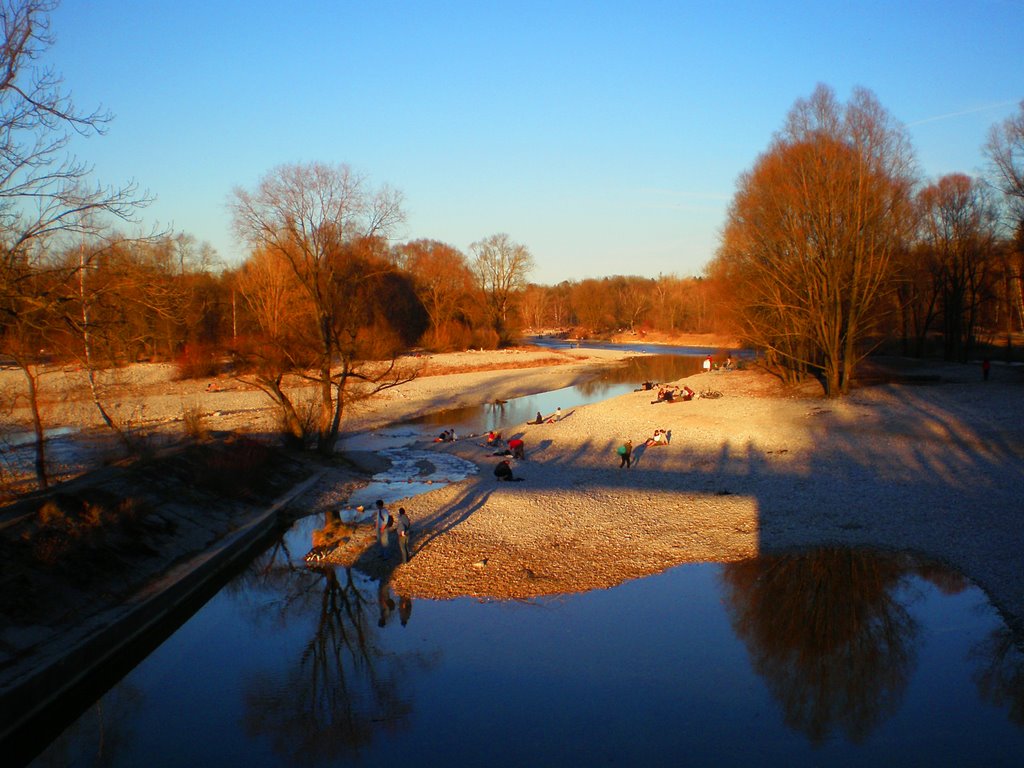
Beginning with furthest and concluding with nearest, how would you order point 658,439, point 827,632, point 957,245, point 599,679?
point 957,245, point 658,439, point 827,632, point 599,679

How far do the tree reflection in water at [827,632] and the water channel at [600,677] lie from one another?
1.3 inches

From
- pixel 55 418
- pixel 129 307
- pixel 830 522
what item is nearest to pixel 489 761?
pixel 129 307

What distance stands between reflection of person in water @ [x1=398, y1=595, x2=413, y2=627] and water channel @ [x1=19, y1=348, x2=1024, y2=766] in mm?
41

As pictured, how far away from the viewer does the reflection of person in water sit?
12.5 m

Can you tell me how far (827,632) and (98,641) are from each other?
11191mm

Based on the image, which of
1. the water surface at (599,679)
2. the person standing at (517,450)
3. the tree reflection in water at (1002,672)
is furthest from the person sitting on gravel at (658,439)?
the tree reflection in water at (1002,672)

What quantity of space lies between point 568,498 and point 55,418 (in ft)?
94.9

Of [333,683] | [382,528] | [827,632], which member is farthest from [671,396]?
[333,683]

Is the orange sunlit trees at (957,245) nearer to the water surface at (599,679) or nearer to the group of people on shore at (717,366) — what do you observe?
the group of people on shore at (717,366)

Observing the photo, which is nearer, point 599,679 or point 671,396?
point 599,679

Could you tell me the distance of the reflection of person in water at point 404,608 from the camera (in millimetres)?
12492

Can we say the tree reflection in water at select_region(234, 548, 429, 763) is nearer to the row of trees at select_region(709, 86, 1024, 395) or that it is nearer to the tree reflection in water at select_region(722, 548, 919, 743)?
the tree reflection in water at select_region(722, 548, 919, 743)

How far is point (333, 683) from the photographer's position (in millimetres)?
10484

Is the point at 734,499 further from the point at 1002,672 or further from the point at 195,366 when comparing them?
the point at 195,366
